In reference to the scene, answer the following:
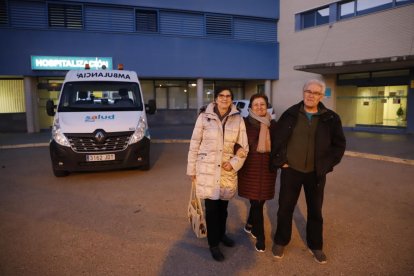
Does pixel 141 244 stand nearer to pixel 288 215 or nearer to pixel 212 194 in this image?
pixel 212 194

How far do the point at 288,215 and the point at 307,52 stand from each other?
56.2 feet

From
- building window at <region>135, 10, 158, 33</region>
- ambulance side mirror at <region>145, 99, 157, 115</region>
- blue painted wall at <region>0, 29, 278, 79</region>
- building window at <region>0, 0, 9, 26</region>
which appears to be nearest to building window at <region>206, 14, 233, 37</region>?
blue painted wall at <region>0, 29, 278, 79</region>

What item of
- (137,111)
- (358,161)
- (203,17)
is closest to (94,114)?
(137,111)

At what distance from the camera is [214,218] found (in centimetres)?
336

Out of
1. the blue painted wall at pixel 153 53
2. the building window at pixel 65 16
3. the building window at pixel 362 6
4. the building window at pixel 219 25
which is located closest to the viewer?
the building window at pixel 362 6

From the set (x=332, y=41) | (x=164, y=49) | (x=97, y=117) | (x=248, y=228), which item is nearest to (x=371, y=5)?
(x=332, y=41)

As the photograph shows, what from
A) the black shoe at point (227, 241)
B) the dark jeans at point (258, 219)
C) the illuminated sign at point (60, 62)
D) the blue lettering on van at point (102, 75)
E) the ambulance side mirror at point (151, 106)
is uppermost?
the illuminated sign at point (60, 62)

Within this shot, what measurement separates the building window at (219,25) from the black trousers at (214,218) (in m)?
17.0

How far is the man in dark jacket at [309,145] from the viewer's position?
321 centimetres

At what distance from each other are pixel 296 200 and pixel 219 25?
17502 millimetres

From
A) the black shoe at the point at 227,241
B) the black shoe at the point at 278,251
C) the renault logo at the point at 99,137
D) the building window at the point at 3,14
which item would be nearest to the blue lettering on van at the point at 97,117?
the renault logo at the point at 99,137

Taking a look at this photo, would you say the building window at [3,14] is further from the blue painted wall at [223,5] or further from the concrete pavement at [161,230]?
the concrete pavement at [161,230]

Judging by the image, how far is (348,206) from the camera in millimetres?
5082

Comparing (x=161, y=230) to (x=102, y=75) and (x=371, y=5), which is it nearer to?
(x=102, y=75)
